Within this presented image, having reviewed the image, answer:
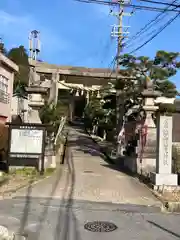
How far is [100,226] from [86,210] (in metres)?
1.36

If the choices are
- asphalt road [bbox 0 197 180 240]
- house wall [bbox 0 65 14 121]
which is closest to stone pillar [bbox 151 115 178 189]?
asphalt road [bbox 0 197 180 240]

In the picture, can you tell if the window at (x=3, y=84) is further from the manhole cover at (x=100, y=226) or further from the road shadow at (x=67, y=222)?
the manhole cover at (x=100, y=226)

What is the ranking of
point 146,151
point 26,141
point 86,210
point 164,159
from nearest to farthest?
point 86,210, point 164,159, point 26,141, point 146,151

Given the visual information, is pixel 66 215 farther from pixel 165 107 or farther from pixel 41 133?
pixel 165 107

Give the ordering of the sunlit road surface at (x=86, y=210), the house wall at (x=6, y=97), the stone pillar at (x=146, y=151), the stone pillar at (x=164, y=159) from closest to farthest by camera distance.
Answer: the sunlit road surface at (x=86, y=210), the stone pillar at (x=164, y=159), the stone pillar at (x=146, y=151), the house wall at (x=6, y=97)

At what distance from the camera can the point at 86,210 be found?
321 inches

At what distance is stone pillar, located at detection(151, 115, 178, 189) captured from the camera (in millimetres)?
11344

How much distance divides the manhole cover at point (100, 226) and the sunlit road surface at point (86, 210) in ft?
0.07

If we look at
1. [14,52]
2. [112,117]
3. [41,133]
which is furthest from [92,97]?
[41,133]

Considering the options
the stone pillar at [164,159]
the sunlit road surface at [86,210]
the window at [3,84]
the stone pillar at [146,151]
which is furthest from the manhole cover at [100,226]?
the window at [3,84]

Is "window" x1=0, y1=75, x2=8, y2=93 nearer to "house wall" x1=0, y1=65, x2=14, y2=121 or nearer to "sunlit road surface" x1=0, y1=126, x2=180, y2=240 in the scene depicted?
"house wall" x1=0, y1=65, x2=14, y2=121

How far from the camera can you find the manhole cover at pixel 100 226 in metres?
6.59

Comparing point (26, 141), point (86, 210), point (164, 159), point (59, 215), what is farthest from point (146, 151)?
point (59, 215)

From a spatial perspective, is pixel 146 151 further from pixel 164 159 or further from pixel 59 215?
pixel 59 215
